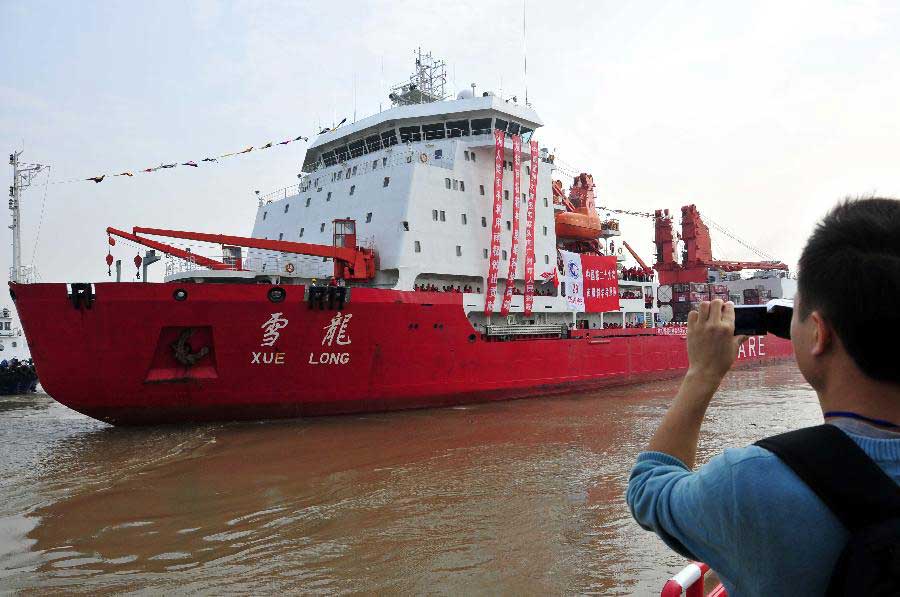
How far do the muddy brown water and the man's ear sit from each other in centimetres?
340

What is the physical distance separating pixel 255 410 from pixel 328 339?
163 cm

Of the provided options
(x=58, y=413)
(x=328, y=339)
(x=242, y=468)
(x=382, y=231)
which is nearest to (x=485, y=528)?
(x=242, y=468)

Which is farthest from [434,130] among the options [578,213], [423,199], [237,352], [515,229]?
[237,352]

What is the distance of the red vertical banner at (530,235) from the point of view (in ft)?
50.4

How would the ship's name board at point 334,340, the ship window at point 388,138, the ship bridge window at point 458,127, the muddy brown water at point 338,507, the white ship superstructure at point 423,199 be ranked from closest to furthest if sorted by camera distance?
the muddy brown water at point 338,507, the ship's name board at point 334,340, the white ship superstructure at point 423,199, the ship bridge window at point 458,127, the ship window at point 388,138

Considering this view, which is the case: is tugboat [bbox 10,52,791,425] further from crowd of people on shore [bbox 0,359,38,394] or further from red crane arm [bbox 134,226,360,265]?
crowd of people on shore [bbox 0,359,38,394]

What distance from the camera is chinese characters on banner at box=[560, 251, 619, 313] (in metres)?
17.3

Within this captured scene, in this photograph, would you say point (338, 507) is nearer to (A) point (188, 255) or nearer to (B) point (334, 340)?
(B) point (334, 340)

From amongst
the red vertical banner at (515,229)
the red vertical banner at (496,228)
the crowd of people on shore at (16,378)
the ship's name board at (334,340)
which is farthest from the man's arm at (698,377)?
the crowd of people on shore at (16,378)

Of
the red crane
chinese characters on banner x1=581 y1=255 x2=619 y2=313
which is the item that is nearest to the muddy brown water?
the red crane

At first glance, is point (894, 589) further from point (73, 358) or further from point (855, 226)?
point (73, 358)

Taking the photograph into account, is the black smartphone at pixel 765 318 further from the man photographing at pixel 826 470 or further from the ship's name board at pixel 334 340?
the ship's name board at pixel 334 340

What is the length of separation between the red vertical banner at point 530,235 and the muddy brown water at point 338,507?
474cm

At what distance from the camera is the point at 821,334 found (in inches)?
38.5
